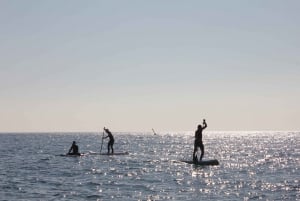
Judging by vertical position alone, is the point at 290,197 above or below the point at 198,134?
below

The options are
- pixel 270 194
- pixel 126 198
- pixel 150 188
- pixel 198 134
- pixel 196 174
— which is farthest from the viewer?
pixel 198 134

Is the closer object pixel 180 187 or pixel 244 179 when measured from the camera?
Answer: pixel 180 187

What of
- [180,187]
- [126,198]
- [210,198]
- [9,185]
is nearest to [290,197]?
[210,198]

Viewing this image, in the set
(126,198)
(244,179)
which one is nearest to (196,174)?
(244,179)

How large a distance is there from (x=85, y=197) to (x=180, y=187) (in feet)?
19.7

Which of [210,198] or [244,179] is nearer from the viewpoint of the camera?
[210,198]

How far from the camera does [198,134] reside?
40312 mm

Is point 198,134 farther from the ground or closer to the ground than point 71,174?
farther from the ground

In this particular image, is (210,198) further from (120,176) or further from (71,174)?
(71,174)

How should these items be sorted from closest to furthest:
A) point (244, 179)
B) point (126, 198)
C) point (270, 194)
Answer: point (126, 198), point (270, 194), point (244, 179)

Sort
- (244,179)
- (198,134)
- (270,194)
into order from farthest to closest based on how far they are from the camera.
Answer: (198,134) < (244,179) < (270,194)

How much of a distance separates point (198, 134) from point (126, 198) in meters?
18.0

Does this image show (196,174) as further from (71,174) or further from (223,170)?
(71,174)

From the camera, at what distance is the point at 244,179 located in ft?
103
